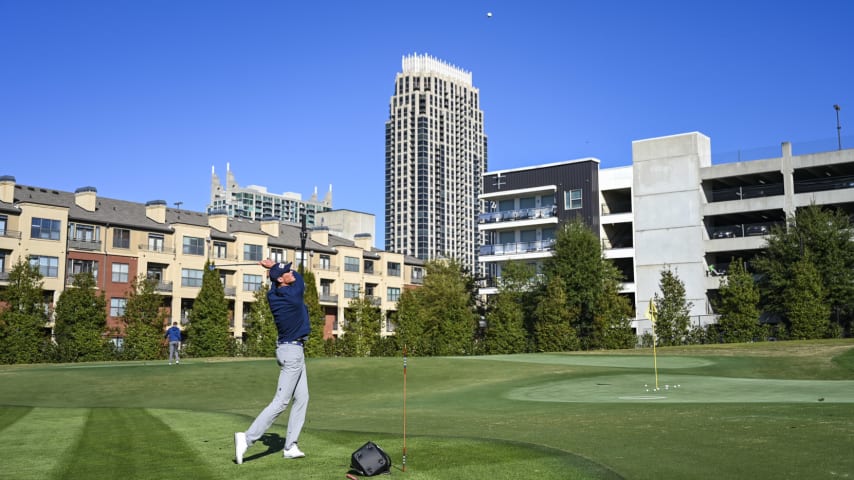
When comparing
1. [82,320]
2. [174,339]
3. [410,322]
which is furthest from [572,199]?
[174,339]

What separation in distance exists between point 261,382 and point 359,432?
20040 mm

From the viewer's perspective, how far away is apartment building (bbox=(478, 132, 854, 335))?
72.7 meters

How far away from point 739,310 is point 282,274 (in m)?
59.8

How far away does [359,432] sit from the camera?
14.5 meters

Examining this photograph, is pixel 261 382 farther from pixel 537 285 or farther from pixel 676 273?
pixel 676 273

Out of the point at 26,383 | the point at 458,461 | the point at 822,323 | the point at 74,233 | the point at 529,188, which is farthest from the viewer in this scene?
the point at 529,188

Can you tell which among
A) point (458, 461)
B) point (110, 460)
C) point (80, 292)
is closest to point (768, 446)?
point (458, 461)

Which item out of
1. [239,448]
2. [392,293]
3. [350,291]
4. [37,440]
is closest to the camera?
[239,448]

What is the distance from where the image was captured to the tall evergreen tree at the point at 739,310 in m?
63.4

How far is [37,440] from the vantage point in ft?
44.6

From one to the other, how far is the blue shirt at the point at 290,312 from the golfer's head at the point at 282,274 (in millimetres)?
75

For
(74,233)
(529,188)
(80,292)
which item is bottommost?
(80,292)

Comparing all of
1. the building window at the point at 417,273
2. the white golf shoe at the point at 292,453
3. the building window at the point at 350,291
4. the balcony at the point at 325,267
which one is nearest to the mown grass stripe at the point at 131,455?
the white golf shoe at the point at 292,453

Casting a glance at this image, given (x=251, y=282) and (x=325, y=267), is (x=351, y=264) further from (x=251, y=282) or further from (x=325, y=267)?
(x=251, y=282)
